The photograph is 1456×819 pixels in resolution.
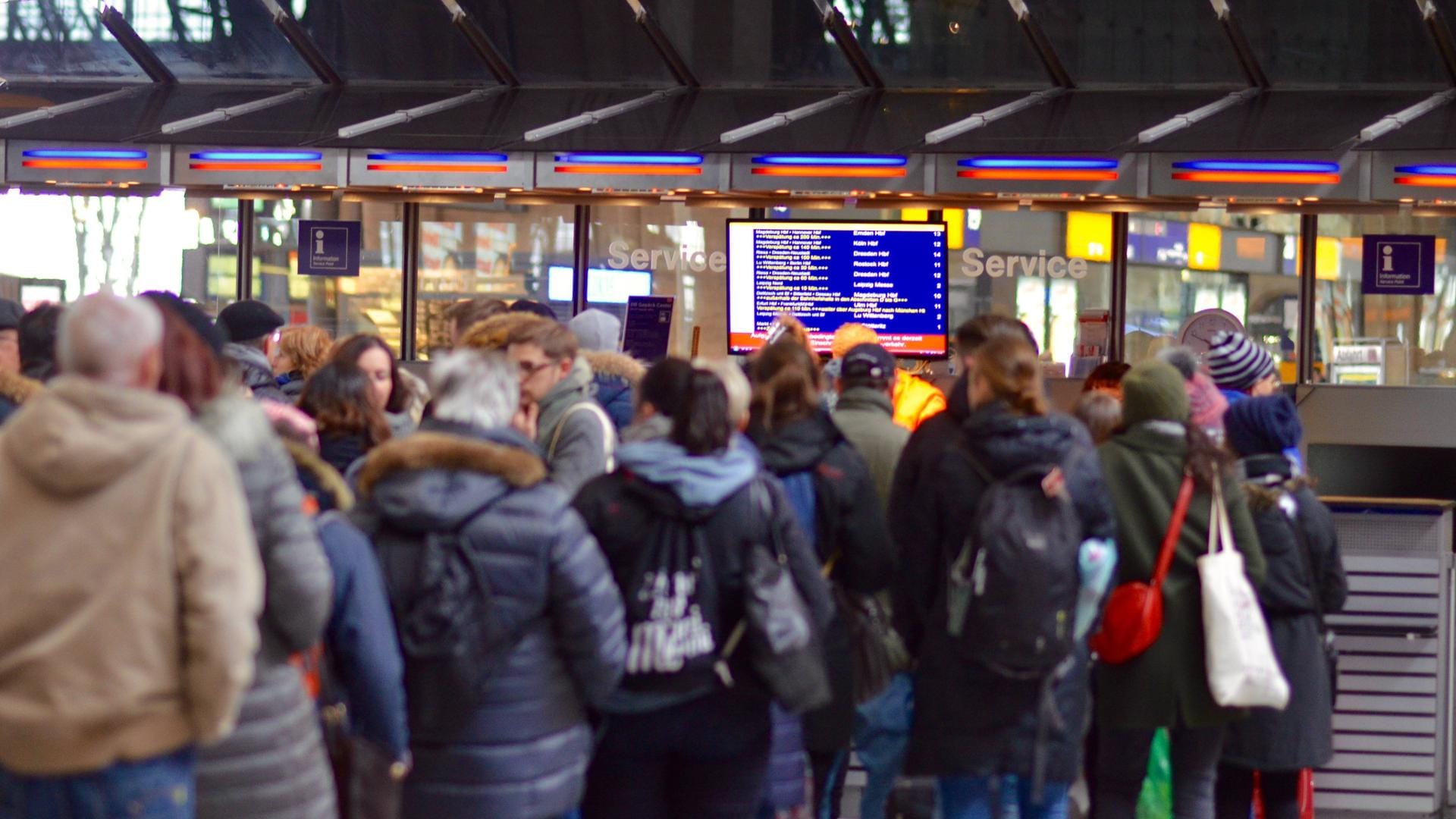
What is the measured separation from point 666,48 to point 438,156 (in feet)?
6.70

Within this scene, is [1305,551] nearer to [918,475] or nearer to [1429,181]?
[918,475]

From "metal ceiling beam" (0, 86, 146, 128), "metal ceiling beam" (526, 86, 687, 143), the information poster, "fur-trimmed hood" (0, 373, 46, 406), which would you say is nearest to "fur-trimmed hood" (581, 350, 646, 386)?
"fur-trimmed hood" (0, 373, 46, 406)

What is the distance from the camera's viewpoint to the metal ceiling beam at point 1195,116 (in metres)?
9.35

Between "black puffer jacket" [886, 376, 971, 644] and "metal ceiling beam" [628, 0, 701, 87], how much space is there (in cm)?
670

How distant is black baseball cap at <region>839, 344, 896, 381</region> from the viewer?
5.34 meters

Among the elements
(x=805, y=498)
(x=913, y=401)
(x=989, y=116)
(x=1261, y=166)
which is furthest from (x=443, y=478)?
(x=989, y=116)

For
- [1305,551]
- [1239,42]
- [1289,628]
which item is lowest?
[1289,628]

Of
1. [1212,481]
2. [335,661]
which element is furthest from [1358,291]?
[335,661]

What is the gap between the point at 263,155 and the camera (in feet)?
32.4

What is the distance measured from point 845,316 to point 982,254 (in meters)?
1.38

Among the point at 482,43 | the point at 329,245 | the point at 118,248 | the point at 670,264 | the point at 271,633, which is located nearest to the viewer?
the point at 271,633

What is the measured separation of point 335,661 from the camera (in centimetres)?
351

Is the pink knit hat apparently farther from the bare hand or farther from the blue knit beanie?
the bare hand

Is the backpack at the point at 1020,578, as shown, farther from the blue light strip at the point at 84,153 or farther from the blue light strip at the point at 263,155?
the blue light strip at the point at 84,153
